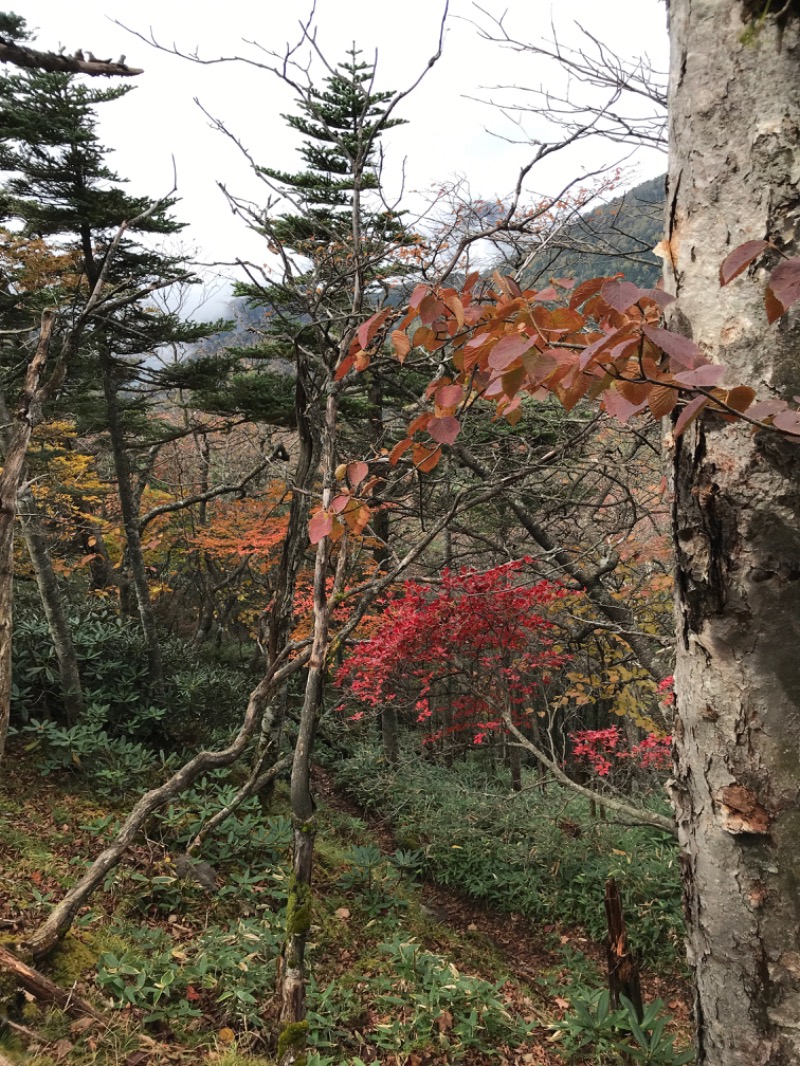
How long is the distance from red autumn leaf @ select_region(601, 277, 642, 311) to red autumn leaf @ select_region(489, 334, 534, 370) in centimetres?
12

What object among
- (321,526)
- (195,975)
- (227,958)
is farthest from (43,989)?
(321,526)

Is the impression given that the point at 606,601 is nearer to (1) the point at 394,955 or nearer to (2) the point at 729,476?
(1) the point at 394,955

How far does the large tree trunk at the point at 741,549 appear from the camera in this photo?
86 cm

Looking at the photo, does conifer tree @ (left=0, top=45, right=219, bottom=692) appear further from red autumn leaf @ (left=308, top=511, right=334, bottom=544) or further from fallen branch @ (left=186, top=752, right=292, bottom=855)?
red autumn leaf @ (left=308, top=511, right=334, bottom=544)

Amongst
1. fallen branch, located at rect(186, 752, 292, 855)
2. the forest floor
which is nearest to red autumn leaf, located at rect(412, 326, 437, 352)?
the forest floor

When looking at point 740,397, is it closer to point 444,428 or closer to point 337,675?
point 444,428

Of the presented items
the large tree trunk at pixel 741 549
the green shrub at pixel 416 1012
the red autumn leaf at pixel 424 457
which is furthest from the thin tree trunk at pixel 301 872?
the large tree trunk at pixel 741 549

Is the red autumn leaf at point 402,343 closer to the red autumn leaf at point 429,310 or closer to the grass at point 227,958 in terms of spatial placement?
the red autumn leaf at point 429,310

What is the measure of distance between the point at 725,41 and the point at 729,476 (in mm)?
681

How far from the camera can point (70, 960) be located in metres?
3.09

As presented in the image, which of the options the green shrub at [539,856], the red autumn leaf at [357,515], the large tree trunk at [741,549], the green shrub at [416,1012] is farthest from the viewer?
the green shrub at [539,856]

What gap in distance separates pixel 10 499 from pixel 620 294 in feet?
11.0

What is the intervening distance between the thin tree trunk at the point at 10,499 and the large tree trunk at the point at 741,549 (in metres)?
3.36

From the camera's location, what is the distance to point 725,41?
3.01 ft
